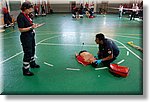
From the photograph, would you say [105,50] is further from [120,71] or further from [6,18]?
[6,18]

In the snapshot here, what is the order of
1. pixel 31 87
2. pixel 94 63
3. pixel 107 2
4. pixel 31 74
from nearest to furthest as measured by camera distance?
pixel 31 87 < pixel 31 74 < pixel 94 63 < pixel 107 2

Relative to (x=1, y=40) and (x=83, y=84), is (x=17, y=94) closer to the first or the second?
(x=83, y=84)

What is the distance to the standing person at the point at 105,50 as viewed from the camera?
13.4 feet

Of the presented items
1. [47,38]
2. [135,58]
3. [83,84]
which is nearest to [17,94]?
[83,84]

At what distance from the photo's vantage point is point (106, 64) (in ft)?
15.1

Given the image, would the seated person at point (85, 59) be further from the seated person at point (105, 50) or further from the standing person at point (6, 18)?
the standing person at point (6, 18)

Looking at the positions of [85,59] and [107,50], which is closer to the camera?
[107,50]

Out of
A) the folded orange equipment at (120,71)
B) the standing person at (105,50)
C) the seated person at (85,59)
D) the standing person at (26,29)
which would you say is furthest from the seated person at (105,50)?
the standing person at (26,29)

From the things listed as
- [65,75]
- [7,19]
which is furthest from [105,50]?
[7,19]

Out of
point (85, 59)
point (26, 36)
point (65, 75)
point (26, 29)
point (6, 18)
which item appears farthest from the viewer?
point (6, 18)

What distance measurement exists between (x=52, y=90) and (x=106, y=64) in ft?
5.46

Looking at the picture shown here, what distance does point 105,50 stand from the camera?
434cm

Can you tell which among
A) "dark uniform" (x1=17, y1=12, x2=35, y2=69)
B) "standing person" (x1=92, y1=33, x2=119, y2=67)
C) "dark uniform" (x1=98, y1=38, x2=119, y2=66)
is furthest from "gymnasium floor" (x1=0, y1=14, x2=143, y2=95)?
"dark uniform" (x1=17, y1=12, x2=35, y2=69)

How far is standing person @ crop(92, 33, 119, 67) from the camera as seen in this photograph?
160 inches
